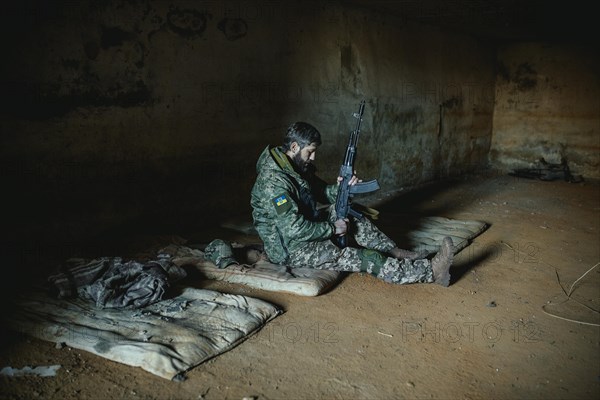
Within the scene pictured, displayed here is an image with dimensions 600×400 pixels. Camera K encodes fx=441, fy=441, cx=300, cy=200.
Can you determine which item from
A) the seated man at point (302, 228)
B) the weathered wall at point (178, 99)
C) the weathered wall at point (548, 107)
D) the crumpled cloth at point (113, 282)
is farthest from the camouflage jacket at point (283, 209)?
the weathered wall at point (548, 107)

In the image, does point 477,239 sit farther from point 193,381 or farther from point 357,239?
point 193,381

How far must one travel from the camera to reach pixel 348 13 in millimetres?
5945

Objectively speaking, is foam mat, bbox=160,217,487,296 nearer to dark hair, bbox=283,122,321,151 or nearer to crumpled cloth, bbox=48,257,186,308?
crumpled cloth, bbox=48,257,186,308

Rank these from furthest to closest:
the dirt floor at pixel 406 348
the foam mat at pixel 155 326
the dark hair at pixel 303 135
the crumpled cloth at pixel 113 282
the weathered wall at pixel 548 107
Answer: the weathered wall at pixel 548 107
the dark hair at pixel 303 135
the crumpled cloth at pixel 113 282
the foam mat at pixel 155 326
the dirt floor at pixel 406 348

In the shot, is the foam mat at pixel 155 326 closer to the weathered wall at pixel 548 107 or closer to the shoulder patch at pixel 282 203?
the shoulder patch at pixel 282 203

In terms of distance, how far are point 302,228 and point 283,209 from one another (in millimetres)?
200

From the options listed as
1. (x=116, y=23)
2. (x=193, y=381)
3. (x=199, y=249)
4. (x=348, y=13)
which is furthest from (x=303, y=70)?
(x=193, y=381)

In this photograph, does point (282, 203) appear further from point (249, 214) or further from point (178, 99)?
point (249, 214)

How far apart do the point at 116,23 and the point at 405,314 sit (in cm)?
346

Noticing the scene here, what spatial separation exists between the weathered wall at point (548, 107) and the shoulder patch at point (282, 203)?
7.72 meters

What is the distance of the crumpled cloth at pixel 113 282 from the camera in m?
2.90

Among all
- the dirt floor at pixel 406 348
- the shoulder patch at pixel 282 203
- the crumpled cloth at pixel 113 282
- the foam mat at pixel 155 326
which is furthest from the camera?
the shoulder patch at pixel 282 203

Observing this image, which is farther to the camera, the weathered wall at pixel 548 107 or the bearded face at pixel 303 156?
the weathered wall at pixel 548 107

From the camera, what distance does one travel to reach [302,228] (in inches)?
127
